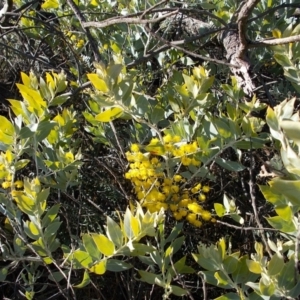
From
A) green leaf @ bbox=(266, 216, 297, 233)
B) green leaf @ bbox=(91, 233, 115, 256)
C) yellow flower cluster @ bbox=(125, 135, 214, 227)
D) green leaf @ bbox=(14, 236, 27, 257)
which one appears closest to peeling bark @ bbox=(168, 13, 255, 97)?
yellow flower cluster @ bbox=(125, 135, 214, 227)

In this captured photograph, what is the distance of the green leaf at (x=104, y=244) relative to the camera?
1.08m

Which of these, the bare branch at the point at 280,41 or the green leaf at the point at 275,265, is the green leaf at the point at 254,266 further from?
the bare branch at the point at 280,41

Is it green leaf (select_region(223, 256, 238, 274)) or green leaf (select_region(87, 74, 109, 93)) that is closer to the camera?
green leaf (select_region(223, 256, 238, 274))

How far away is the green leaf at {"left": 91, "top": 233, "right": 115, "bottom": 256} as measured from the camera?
1.08m

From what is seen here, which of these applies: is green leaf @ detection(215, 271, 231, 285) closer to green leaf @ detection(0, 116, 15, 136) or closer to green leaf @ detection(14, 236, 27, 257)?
green leaf @ detection(14, 236, 27, 257)

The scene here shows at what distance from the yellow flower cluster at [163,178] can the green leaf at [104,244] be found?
0.19 metres

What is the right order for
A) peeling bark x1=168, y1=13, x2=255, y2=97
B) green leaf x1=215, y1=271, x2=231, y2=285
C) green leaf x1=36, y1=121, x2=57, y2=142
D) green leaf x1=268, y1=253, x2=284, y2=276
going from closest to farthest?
green leaf x1=268, y1=253, x2=284, y2=276, green leaf x1=215, y1=271, x2=231, y2=285, green leaf x1=36, y1=121, x2=57, y2=142, peeling bark x1=168, y1=13, x2=255, y2=97

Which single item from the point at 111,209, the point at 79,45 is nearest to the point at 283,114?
the point at 111,209

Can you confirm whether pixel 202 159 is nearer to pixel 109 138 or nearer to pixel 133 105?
pixel 133 105

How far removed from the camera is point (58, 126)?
1.47 meters

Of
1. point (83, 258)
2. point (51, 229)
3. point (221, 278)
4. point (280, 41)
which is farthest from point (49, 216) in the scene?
point (280, 41)

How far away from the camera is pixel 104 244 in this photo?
1091mm

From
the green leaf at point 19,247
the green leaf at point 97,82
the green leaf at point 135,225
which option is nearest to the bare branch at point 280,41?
the green leaf at point 97,82

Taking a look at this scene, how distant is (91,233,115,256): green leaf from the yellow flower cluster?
0.19 m
